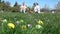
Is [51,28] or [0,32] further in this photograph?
[51,28]

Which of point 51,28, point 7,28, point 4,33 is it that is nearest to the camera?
point 4,33

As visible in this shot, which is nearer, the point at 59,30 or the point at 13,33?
the point at 13,33

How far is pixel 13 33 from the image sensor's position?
1.67 metres

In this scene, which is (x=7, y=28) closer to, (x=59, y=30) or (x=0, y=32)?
(x=0, y=32)

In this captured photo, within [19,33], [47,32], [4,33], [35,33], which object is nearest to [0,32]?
[4,33]

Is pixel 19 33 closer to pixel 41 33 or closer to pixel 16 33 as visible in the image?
pixel 16 33

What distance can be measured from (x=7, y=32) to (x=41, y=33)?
28 centimetres

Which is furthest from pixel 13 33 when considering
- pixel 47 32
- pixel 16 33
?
pixel 47 32

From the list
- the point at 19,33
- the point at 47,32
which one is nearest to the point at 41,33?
the point at 47,32

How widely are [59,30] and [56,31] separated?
0.08 feet

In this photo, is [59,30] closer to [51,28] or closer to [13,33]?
[51,28]

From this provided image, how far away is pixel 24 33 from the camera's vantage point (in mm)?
1660

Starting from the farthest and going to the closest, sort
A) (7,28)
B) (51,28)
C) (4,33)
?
(51,28) → (7,28) → (4,33)

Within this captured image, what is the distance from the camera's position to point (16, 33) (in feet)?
5.41
